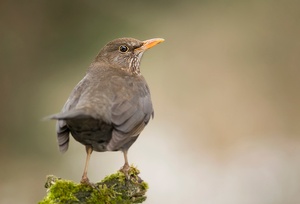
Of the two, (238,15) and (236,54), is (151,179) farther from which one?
(238,15)

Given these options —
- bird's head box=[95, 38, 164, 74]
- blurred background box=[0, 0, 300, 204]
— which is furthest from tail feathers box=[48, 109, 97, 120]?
blurred background box=[0, 0, 300, 204]

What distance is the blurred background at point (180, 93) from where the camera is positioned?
1330cm

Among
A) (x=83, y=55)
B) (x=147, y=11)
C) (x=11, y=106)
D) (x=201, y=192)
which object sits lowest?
(x=201, y=192)

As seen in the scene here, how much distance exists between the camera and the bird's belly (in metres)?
6.78

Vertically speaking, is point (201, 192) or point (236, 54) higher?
point (236, 54)

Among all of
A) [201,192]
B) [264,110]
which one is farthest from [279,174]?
[264,110]

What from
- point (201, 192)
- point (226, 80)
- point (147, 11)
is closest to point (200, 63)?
point (226, 80)

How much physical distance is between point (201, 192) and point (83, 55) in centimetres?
343

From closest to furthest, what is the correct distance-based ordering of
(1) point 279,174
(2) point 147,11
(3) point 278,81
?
(1) point 279,174 → (2) point 147,11 → (3) point 278,81

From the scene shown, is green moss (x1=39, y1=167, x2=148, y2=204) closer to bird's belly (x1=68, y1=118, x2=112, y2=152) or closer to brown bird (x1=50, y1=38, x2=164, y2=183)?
brown bird (x1=50, y1=38, x2=164, y2=183)

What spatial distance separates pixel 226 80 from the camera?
56.5 feet

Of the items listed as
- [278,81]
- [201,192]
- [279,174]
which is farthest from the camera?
[278,81]

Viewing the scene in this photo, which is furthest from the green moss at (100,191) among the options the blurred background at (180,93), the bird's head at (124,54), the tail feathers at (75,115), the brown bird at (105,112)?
the blurred background at (180,93)

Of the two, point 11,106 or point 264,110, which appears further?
point 264,110
